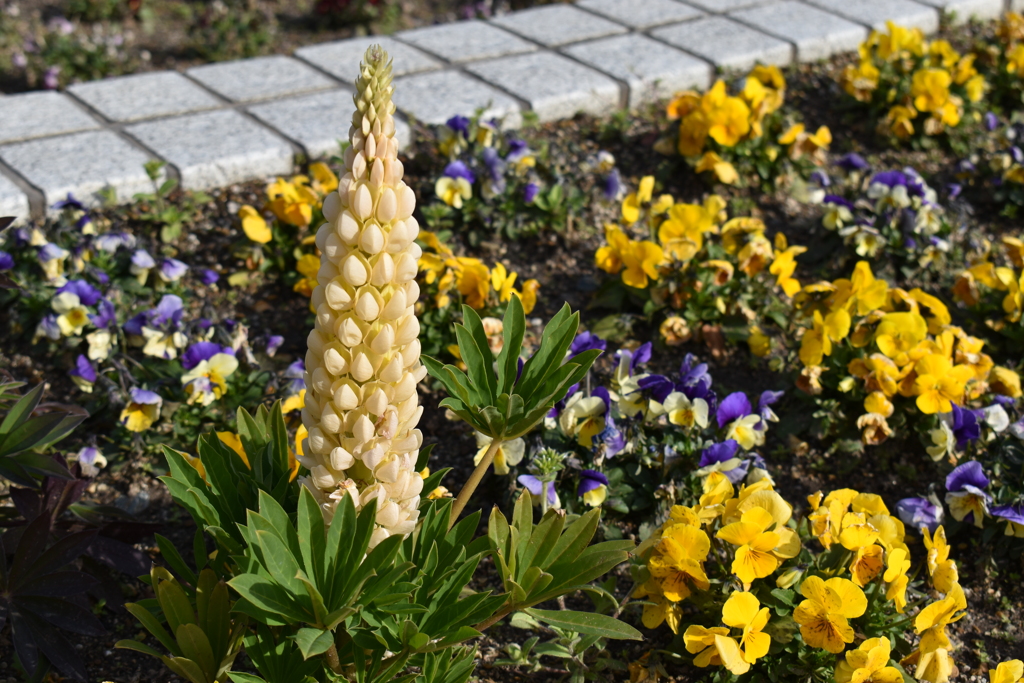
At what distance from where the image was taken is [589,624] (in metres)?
1.49

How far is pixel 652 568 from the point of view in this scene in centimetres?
190

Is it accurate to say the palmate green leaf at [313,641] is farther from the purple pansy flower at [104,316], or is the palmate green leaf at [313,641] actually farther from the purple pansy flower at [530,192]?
the purple pansy flower at [530,192]

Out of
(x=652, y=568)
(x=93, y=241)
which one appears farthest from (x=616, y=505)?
(x=93, y=241)

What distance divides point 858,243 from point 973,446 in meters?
0.89

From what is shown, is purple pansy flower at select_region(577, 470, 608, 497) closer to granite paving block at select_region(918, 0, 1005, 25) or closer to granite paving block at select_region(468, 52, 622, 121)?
granite paving block at select_region(468, 52, 622, 121)

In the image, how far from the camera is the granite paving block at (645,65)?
13.1ft

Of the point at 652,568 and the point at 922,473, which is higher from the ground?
the point at 652,568

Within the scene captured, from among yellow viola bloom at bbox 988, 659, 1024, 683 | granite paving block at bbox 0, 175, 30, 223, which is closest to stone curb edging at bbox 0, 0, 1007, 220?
granite paving block at bbox 0, 175, 30, 223

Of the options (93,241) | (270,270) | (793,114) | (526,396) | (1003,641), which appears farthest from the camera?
(793,114)

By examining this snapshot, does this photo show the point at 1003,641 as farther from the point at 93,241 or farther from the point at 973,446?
the point at 93,241

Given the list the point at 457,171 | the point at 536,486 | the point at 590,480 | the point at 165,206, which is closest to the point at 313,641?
the point at 536,486

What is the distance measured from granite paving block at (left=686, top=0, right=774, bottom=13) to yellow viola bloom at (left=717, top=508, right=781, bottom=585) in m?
3.53

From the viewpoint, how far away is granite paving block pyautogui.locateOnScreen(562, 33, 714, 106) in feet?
13.1

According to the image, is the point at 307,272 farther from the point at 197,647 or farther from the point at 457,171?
the point at 197,647
